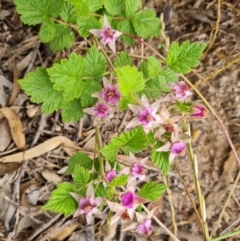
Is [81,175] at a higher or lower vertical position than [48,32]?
lower

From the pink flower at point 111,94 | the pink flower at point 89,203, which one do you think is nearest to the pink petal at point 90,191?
the pink flower at point 89,203

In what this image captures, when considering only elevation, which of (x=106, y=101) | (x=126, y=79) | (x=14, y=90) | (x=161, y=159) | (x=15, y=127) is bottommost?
(x=15, y=127)

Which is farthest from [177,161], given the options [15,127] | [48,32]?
[48,32]

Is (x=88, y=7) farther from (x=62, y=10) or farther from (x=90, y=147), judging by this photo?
(x=90, y=147)

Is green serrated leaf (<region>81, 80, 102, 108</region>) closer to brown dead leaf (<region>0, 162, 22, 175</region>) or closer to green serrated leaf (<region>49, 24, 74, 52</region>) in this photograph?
green serrated leaf (<region>49, 24, 74, 52</region>)

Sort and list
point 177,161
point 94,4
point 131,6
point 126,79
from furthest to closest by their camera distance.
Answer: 1. point 177,161
2. point 131,6
3. point 94,4
4. point 126,79

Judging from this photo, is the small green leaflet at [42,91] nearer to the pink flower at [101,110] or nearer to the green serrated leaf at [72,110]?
the green serrated leaf at [72,110]

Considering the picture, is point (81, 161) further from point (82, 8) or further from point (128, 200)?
point (82, 8)
